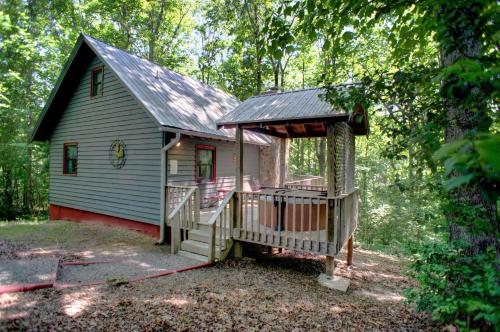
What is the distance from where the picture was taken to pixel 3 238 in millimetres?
7992

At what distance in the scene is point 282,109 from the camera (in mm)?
6137

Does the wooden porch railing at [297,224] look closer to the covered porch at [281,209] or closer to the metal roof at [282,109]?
the covered porch at [281,209]

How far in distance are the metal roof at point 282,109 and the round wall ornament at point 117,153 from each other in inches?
173

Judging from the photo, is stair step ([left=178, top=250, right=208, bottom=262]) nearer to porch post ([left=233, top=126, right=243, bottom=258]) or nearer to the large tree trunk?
porch post ([left=233, top=126, right=243, bottom=258])

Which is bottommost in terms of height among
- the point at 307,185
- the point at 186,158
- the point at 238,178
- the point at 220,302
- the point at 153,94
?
the point at 220,302

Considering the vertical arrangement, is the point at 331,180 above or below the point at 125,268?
above

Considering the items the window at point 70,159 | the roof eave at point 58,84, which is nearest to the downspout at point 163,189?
the window at point 70,159

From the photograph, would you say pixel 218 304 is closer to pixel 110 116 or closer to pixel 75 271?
pixel 75 271

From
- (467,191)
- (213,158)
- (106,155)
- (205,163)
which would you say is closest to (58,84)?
(106,155)

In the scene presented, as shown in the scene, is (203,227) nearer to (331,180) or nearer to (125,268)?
(125,268)

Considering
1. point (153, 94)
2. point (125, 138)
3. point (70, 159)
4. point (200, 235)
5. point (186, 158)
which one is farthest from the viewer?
point (70, 159)

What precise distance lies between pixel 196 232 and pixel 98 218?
5.10m

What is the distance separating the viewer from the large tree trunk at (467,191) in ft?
8.38

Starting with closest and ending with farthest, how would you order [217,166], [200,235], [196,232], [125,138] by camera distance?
[200,235], [196,232], [125,138], [217,166]
